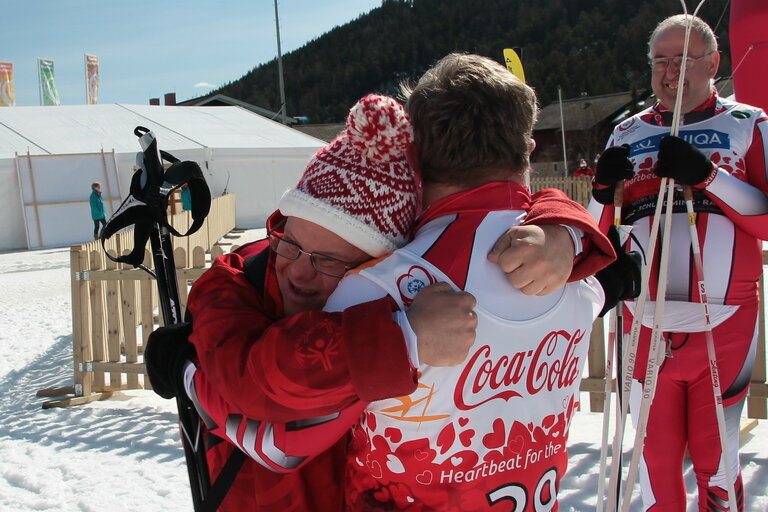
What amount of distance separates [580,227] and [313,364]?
0.61 m

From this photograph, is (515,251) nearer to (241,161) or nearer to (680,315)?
(680,315)

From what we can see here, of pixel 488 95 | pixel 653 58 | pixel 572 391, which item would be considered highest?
pixel 653 58

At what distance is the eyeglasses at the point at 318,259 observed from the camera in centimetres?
128

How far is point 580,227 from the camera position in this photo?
1.28 metres

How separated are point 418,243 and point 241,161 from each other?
70.2ft

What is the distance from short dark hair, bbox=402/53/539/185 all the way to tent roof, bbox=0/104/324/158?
64.0ft

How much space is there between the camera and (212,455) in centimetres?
138

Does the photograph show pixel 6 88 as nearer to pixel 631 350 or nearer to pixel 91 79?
pixel 91 79

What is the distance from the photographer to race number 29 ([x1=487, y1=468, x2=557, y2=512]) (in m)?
1.19

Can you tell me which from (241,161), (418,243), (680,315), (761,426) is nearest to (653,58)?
(680,315)

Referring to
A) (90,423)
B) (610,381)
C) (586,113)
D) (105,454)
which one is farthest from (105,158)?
(586,113)

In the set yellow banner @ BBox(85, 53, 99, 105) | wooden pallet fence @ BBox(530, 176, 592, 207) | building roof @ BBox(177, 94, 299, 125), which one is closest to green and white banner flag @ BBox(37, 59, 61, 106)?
yellow banner @ BBox(85, 53, 99, 105)

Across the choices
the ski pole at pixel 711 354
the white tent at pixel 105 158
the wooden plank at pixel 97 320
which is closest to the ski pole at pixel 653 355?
the ski pole at pixel 711 354

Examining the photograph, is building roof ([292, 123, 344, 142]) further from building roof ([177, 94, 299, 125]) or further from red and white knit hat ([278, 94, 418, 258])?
red and white knit hat ([278, 94, 418, 258])
